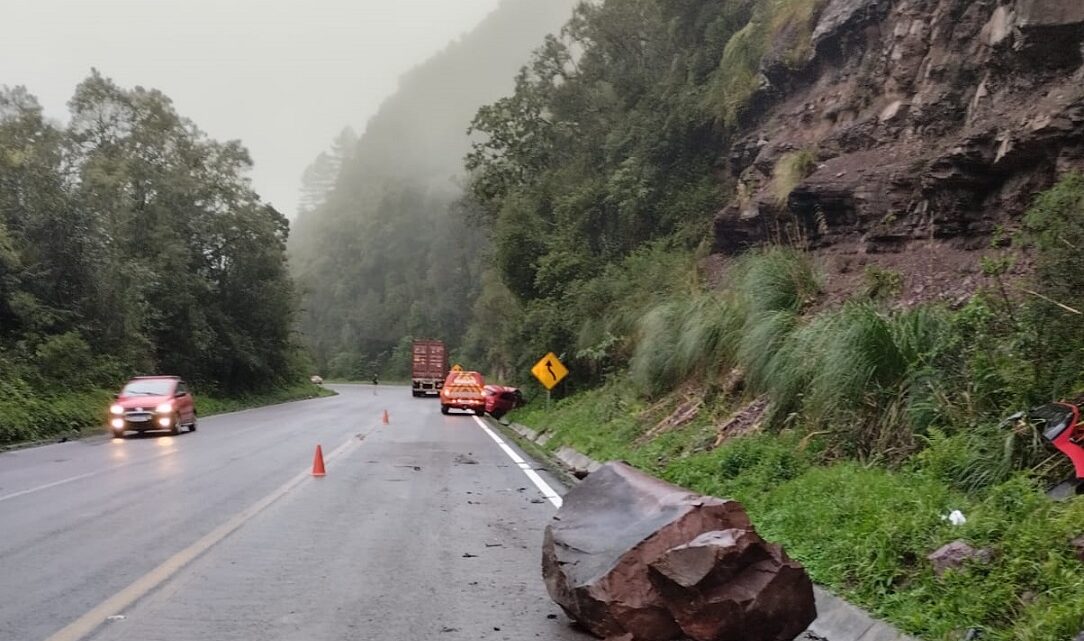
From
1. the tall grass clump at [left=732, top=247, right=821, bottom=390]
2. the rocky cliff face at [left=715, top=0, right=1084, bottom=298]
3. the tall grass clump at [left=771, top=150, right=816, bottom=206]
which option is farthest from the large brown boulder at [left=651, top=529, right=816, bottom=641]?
the tall grass clump at [left=771, top=150, right=816, bottom=206]

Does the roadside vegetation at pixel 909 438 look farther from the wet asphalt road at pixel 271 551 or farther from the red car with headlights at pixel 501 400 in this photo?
the red car with headlights at pixel 501 400

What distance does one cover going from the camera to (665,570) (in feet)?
17.1

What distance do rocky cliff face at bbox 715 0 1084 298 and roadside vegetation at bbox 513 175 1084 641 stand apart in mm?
1797

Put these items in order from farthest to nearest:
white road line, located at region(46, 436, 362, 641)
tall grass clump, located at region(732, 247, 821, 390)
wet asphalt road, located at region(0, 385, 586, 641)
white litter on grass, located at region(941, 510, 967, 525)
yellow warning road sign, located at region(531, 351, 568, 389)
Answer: yellow warning road sign, located at region(531, 351, 568, 389) → tall grass clump, located at region(732, 247, 821, 390) → white litter on grass, located at region(941, 510, 967, 525) → wet asphalt road, located at region(0, 385, 586, 641) → white road line, located at region(46, 436, 362, 641)

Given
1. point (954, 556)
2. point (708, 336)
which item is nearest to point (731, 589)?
point (954, 556)

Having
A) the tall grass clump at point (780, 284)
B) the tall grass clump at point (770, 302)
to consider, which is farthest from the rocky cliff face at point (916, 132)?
the tall grass clump at point (770, 302)

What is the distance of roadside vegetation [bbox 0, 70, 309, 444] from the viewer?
92.0 feet

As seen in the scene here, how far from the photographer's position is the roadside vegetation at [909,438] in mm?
5668

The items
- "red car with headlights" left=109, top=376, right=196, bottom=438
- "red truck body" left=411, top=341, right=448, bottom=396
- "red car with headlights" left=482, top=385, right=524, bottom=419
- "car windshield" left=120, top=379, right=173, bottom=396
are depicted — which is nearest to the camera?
"red car with headlights" left=109, top=376, right=196, bottom=438

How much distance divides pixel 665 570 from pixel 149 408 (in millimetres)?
21154

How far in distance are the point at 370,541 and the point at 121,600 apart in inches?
109

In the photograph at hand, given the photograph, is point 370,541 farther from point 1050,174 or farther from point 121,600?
point 1050,174

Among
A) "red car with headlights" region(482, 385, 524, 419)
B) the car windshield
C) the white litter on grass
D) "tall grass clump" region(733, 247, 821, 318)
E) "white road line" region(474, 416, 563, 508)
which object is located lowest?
"white road line" region(474, 416, 563, 508)

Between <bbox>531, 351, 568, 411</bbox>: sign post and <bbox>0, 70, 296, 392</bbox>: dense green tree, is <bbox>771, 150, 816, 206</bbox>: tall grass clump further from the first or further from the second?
<bbox>0, 70, 296, 392</bbox>: dense green tree
